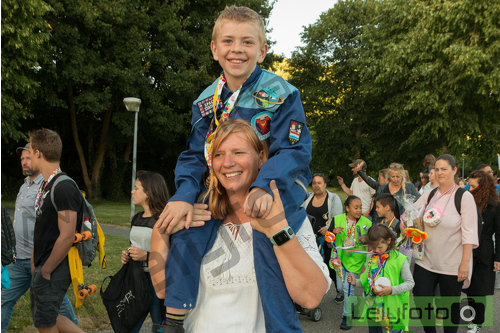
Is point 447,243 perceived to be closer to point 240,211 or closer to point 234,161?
point 240,211

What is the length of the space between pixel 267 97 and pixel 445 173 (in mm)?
4057

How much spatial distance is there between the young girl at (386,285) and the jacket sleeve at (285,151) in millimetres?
3510

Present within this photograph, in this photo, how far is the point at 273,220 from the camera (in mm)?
1847

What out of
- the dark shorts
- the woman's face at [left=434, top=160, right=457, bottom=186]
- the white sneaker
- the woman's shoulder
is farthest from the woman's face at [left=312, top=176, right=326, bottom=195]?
the dark shorts

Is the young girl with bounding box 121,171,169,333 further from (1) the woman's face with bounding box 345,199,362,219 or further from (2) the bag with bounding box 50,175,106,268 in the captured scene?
(1) the woman's face with bounding box 345,199,362,219

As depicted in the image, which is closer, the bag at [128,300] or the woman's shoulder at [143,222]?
the bag at [128,300]

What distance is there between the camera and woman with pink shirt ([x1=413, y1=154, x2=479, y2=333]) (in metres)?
5.29

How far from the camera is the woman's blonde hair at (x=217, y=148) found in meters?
2.05

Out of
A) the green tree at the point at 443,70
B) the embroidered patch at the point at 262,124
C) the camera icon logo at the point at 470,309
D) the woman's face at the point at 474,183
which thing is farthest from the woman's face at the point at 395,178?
the green tree at the point at 443,70

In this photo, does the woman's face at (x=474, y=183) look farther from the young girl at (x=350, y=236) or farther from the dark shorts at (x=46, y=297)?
the dark shorts at (x=46, y=297)

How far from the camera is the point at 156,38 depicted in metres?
24.4

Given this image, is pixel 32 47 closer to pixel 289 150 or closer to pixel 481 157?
pixel 289 150

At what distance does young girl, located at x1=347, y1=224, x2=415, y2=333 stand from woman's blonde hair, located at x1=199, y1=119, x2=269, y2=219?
354 centimetres

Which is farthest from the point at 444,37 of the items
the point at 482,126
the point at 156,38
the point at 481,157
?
the point at 156,38
